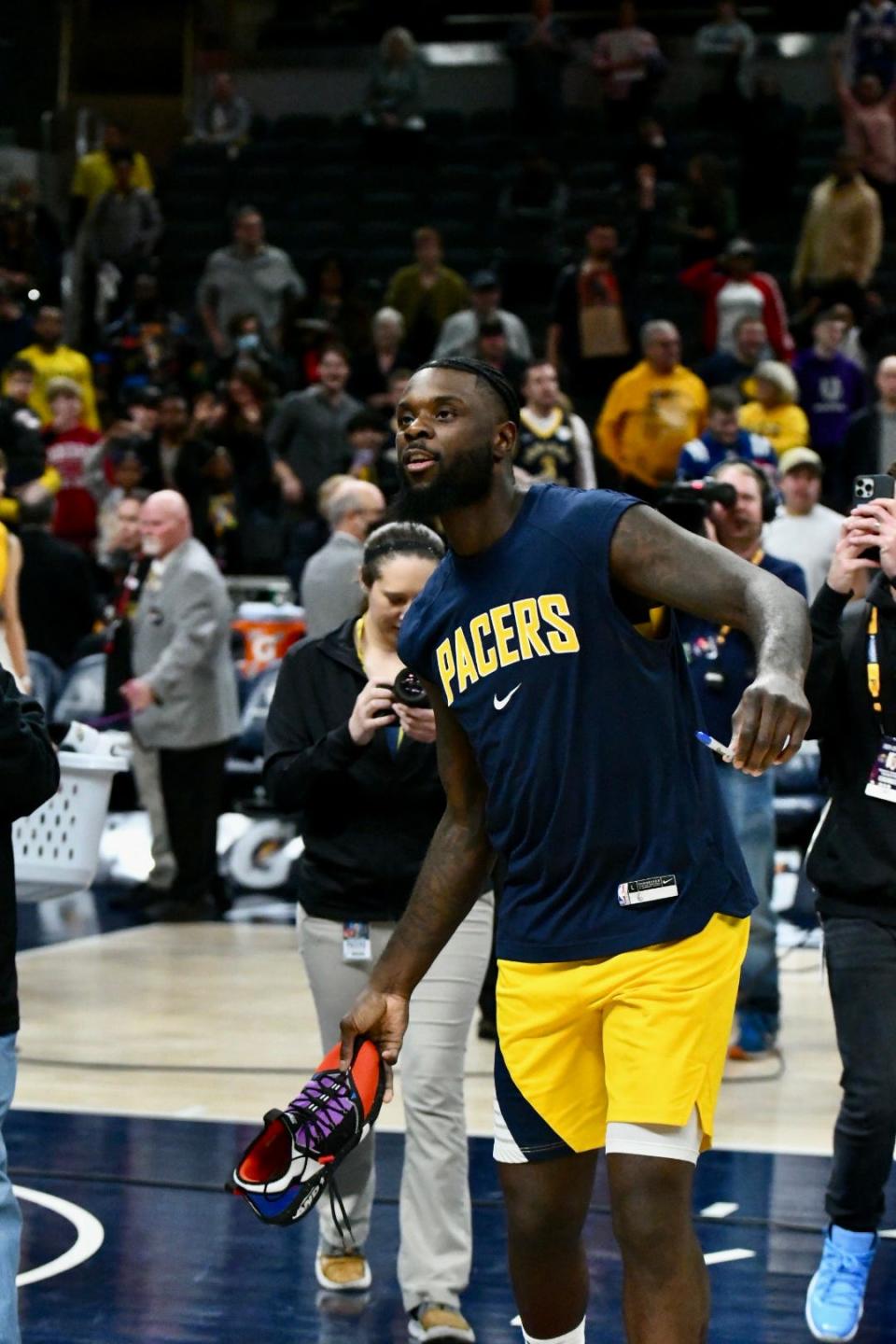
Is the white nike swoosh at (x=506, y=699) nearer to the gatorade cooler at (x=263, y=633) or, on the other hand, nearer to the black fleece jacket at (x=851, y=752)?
the black fleece jacket at (x=851, y=752)

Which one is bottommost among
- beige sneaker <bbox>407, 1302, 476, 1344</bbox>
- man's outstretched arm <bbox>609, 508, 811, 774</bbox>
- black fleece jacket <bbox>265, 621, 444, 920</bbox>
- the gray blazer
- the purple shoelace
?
the gray blazer

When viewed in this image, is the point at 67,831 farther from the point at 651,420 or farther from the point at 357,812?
the point at 651,420

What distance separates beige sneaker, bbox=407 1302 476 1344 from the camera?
4875mm

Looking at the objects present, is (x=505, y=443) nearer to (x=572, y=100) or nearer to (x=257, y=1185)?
(x=257, y=1185)

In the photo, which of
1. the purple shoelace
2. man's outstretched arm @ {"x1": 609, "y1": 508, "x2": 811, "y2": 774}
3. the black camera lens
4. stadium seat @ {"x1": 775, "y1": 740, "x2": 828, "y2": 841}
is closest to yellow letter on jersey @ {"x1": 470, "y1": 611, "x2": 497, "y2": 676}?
man's outstretched arm @ {"x1": 609, "y1": 508, "x2": 811, "y2": 774}

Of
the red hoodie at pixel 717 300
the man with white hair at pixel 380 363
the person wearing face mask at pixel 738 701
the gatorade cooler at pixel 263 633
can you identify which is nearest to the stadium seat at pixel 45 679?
the gatorade cooler at pixel 263 633

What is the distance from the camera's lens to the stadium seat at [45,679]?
11844 mm

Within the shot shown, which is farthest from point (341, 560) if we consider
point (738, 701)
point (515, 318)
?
point (515, 318)

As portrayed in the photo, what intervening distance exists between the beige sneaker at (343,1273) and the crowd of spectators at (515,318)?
4846 millimetres

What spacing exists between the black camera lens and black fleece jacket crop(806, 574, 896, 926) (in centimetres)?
87

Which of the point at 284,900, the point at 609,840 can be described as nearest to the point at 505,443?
the point at 609,840

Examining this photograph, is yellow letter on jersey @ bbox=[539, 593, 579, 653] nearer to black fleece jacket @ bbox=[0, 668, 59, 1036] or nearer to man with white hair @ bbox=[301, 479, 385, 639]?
black fleece jacket @ bbox=[0, 668, 59, 1036]

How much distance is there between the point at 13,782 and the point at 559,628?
3.30 feet

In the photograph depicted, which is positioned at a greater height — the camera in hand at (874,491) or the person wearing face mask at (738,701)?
the camera in hand at (874,491)
